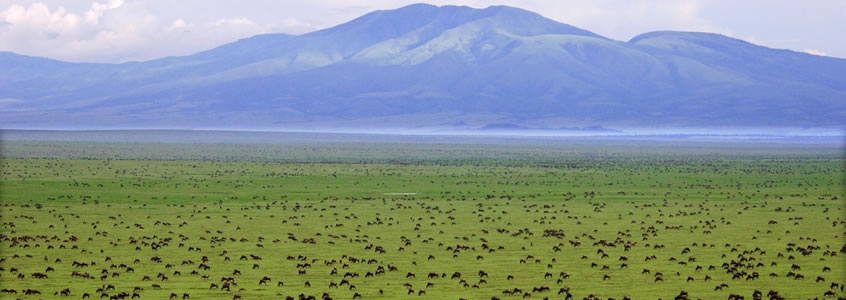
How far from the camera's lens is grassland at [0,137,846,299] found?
24422mm

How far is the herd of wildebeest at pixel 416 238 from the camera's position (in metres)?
24.0

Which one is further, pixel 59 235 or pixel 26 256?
pixel 59 235

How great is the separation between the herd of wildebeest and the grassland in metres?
0.07

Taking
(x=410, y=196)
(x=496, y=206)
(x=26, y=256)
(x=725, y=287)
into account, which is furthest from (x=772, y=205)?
(x=26, y=256)

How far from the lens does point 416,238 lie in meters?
32.9

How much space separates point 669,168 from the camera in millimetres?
77312

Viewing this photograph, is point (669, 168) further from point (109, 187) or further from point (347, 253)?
point (347, 253)

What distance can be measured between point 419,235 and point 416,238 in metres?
0.63

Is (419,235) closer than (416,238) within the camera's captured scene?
No

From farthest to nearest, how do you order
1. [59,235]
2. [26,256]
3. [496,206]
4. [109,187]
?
1. [109,187]
2. [496,206]
3. [59,235]
4. [26,256]

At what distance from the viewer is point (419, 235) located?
33.5 m

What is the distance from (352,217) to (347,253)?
9888 mm

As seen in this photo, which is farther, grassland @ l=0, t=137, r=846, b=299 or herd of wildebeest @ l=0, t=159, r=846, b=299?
grassland @ l=0, t=137, r=846, b=299

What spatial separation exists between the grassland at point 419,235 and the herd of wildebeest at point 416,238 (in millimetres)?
73
